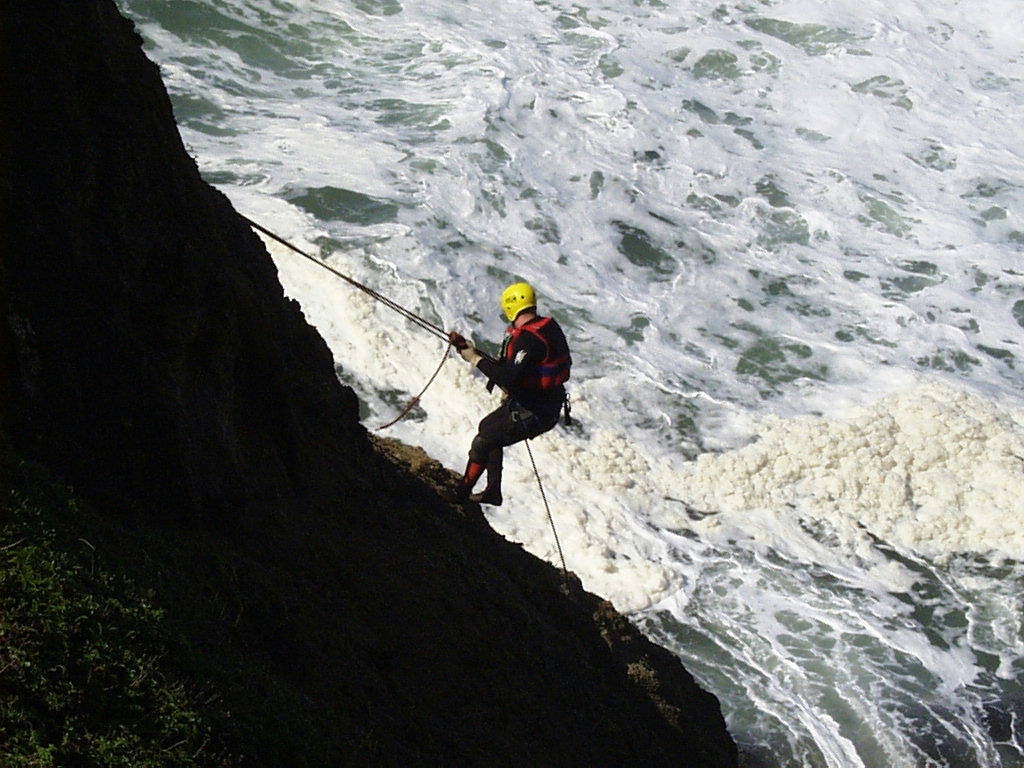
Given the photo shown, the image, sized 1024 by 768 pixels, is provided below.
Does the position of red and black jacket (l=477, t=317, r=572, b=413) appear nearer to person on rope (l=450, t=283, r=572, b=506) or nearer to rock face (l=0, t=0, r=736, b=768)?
person on rope (l=450, t=283, r=572, b=506)

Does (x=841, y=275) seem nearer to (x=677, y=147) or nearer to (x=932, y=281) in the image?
(x=932, y=281)

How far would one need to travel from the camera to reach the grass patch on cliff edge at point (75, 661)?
137 inches

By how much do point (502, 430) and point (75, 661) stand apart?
5608mm

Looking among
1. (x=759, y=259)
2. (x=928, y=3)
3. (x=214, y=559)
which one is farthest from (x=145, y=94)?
(x=928, y=3)

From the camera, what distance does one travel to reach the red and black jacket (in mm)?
8516

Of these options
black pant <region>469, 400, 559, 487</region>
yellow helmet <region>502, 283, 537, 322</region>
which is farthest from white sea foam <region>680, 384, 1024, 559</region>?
yellow helmet <region>502, 283, 537, 322</region>

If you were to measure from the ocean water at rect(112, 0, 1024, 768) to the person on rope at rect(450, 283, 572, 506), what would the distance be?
374 centimetres

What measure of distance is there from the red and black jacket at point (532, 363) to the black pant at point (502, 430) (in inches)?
5.7

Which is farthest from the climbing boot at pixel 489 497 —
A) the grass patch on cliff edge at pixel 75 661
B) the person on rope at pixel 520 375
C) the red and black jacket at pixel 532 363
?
the grass patch on cliff edge at pixel 75 661

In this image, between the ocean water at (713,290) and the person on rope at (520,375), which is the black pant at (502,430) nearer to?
the person on rope at (520,375)

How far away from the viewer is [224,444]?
18.2 feet

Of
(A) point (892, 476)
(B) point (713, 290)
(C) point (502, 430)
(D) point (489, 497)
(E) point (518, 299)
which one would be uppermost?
(E) point (518, 299)

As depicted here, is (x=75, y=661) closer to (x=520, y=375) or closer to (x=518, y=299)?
(x=520, y=375)

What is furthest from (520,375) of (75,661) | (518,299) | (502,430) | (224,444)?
(75,661)
